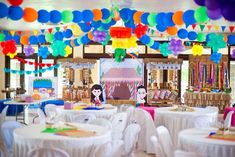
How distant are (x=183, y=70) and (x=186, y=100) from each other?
5.52 ft

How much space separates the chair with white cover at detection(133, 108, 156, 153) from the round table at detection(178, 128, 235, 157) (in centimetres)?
258

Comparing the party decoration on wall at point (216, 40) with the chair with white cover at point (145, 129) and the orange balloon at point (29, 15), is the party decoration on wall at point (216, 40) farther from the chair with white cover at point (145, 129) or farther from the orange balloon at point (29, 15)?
the orange balloon at point (29, 15)

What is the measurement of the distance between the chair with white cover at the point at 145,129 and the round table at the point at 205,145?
2584mm

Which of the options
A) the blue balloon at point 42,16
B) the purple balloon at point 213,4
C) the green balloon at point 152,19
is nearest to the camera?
the purple balloon at point 213,4

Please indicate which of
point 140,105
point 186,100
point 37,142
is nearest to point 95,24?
point 140,105

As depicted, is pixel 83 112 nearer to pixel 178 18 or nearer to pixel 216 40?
pixel 178 18

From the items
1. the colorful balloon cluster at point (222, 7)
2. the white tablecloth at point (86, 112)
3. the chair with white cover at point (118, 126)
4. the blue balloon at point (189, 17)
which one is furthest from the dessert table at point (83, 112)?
the colorful balloon cluster at point (222, 7)

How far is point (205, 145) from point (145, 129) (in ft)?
11.5

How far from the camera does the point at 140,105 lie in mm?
10195

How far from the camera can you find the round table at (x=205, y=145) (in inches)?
165

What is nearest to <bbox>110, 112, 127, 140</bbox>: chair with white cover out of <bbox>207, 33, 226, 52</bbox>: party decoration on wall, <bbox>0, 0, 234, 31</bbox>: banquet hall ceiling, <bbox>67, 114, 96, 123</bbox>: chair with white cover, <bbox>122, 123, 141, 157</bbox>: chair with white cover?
<bbox>67, 114, 96, 123</bbox>: chair with white cover

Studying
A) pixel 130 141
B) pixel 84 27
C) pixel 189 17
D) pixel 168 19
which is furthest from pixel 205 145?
pixel 84 27

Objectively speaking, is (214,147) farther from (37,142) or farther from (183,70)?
(183,70)

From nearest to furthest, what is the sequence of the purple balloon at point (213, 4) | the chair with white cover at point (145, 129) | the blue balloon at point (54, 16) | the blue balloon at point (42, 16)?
the purple balloon at point (213, 4), the blue balloon at point (42, 16), the blue balloon at point (54, 16), the chair with white cover at point (145, 129)
